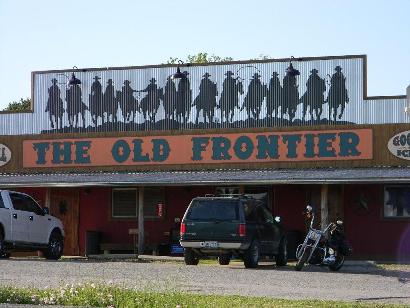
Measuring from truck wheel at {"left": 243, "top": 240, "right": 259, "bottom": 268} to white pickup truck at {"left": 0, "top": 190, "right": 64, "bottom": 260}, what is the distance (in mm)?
6350

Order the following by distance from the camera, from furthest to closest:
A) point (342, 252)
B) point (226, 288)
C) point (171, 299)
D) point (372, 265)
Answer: point (372, 265)
point (342, 252)
point (226, 288)
point (171, 299)

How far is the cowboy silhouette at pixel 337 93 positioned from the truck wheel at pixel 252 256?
23.5ft

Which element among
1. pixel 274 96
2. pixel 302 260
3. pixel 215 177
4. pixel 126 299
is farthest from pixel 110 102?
pixel 126 299

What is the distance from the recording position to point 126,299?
40.7 feet

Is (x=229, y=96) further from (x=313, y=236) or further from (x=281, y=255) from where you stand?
(x=313, y=236)

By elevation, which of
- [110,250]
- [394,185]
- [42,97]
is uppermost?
[42,97]

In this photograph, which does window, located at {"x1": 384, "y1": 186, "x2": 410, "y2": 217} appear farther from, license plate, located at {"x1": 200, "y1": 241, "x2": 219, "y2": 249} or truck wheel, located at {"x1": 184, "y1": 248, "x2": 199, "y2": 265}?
license plate, located at {"x1": 200, "y1": 241, "x2": 219, "y2": 249}

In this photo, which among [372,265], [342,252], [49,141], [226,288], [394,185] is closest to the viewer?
[226,288]

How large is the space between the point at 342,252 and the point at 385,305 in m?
8.56

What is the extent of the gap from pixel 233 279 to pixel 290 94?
37.0ft

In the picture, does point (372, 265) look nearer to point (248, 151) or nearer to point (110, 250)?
point (248, 151)

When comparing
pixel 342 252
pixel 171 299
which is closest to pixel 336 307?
pixel 171 299

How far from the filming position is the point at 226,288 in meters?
16.0

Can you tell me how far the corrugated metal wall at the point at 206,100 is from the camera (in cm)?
2761
